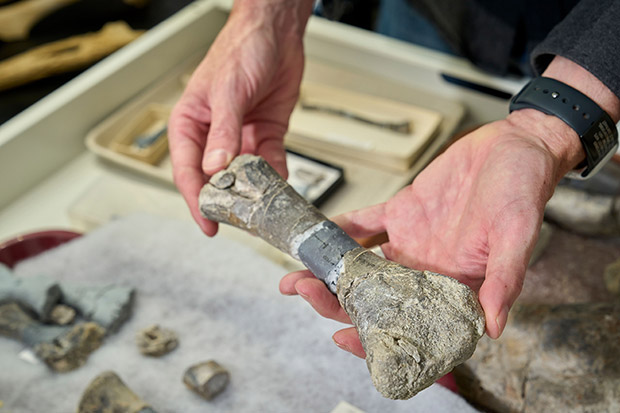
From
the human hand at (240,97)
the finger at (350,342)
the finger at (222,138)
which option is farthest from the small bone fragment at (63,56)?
the finger at (350,342)

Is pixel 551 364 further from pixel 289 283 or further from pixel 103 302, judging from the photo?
pixel 103 302

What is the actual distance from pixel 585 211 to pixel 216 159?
116 cm

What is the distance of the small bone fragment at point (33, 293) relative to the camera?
1.60m

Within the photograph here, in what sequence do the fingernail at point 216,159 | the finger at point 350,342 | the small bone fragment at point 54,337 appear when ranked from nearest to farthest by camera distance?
1. the finger at point 350,342
2. the fingernail at point 216,159
3. the small bone fragment at point 54,337

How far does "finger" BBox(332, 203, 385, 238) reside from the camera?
1265 mm

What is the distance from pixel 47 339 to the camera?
155 centimetres

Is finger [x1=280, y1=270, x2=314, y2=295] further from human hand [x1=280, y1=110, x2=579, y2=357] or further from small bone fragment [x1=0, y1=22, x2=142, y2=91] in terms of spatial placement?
small bone fragment [x1=0, y1=22, x2=142, y2=91]

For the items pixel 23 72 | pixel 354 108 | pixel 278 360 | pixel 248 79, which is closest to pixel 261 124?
pixel 248 79

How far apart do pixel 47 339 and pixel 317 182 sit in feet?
2.98

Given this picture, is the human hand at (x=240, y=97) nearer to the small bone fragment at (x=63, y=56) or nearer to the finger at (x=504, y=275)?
the finger at (x=504, y=275)

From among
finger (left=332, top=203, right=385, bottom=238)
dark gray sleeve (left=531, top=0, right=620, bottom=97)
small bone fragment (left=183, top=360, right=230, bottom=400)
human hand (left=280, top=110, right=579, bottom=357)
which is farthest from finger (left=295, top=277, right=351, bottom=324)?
dark gray sleeve (left=531, top=0, right=620, bottom=97)

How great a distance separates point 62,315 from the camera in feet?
5.33

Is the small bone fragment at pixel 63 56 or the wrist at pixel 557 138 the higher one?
the wrist at pixel 557 138

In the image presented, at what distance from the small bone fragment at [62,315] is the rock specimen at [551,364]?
1003mm
